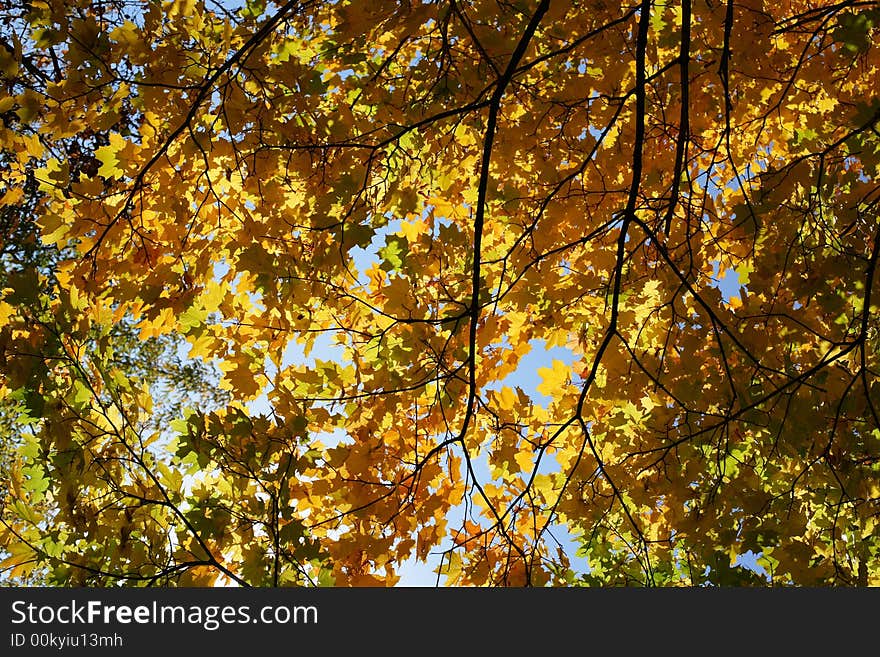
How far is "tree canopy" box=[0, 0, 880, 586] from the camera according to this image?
7.89ft

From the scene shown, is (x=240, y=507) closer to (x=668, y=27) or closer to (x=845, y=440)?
(x=845, y=440)

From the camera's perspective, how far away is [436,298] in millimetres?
3059

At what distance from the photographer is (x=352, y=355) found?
2.98 m

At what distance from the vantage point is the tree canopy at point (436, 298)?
2.40 metres

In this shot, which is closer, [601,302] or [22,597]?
[22,597]

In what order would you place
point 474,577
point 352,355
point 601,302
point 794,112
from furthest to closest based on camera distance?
point 794,112 → point 601,302 → point 352,355 → point 474,577

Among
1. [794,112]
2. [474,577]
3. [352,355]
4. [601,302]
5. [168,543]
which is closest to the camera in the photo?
[168,543]

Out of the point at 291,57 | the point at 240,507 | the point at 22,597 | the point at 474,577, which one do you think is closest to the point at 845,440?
the point at 474,577

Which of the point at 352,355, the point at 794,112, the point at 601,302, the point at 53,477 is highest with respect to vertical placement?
the point at 794,112

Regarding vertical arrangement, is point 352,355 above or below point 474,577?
above

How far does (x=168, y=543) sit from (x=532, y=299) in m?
1.79

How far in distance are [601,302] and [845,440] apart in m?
1.23

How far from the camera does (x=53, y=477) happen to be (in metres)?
2.26

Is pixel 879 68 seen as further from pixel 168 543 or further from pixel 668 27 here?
pixel 168 543
